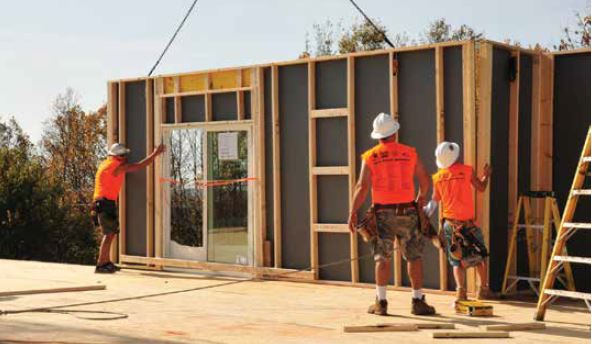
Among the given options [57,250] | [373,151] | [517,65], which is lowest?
[57,250]

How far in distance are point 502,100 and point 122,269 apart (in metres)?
5.51

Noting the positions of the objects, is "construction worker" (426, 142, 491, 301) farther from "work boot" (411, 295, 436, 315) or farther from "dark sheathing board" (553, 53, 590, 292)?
"dark sheathing board" (553, 53, 590, 292)

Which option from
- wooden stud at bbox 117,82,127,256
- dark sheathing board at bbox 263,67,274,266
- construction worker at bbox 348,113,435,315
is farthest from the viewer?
wooden stud at bbox 117,82,127,256

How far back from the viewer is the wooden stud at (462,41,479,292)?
9836 mm

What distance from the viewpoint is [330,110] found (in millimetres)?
11023

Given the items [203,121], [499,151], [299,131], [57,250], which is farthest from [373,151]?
[57,250]

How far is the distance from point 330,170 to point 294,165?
569 mm

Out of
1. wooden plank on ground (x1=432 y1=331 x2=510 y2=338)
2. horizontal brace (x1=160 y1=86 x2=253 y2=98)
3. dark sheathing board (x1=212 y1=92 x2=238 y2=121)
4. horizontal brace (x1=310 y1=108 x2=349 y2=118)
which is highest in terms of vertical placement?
horizontal brace (x1=160 y1=86 x2=253 y2=98)

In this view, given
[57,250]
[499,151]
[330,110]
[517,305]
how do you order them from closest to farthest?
[517,305]
[499,151]
[330,110]
[57,250]

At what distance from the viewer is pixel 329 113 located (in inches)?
434

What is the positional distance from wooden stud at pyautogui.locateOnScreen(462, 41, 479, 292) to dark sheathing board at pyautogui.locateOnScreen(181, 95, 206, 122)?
3.66 metres

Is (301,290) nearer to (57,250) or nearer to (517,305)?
(517,305)

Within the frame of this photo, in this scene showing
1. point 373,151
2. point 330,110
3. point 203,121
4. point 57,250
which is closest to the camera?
point 373,151

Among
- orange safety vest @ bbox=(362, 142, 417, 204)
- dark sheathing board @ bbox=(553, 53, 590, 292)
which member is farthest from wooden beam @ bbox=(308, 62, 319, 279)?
orange safety vest @ bbox=(362, 142, 417, 204)
